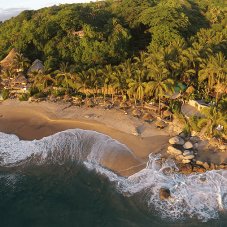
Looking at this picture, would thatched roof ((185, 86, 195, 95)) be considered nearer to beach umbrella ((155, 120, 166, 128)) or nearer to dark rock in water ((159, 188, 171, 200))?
beach umbrella ((155, 120, 166, 128))

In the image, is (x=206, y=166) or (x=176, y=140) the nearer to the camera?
(x=206, y=166)

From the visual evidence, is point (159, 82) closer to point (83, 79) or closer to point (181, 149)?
point (181, 149)

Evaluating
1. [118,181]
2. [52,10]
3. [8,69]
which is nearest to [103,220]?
[118,181]

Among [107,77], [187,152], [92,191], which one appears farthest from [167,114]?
[92,191]

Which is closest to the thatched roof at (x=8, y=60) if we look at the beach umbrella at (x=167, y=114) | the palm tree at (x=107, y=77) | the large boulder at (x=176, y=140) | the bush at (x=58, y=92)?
the bush at (x=58, y=92)

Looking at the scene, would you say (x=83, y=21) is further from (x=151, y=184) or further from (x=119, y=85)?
(x=151, y=184)

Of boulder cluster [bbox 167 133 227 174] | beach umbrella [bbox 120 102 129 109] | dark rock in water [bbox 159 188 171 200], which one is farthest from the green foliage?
dark rock in water [bbox 159 188 171 200]
